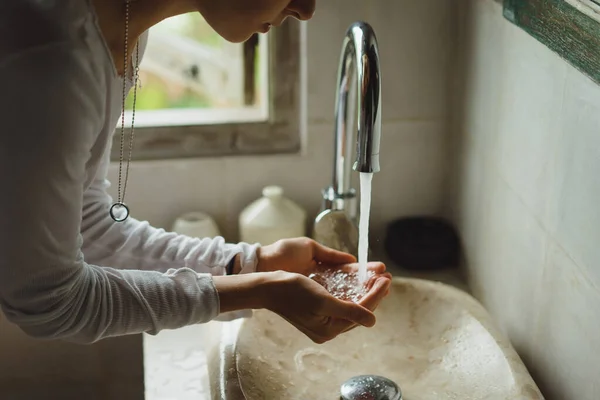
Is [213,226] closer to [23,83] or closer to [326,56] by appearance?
[326,56]

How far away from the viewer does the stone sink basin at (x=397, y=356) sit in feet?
3.62

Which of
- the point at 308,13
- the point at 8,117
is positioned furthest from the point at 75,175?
the point at 308,13

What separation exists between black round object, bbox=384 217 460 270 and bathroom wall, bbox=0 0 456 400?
40 mm

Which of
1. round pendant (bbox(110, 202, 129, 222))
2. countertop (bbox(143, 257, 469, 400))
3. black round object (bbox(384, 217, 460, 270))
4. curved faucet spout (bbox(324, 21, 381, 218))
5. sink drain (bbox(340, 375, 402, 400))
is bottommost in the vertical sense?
countertop (bbox(143, 257, 469, 400))

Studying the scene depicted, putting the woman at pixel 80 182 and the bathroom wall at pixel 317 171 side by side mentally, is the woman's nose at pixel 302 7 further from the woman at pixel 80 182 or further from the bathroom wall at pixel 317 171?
the bathroom wall at pixel 317 171

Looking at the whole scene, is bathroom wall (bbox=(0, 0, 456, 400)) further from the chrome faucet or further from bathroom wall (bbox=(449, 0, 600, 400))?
the chrome faucet

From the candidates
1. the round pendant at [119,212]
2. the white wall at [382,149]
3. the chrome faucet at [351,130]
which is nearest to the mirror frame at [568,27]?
the chrome faucet at [351,130]

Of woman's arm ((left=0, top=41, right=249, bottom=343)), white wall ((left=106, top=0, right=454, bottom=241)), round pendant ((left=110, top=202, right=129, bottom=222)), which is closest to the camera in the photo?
woman's arm ((left=0, top=41, right=249, bottom=343))

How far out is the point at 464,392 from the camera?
1.13m

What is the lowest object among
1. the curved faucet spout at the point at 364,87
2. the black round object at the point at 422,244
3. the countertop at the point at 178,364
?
the countertop at the point at 178,364

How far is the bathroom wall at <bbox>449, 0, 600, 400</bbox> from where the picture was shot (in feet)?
3.25

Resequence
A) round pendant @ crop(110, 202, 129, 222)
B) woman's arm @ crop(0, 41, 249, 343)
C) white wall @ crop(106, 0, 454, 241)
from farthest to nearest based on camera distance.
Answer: white wall @ crop(106, 0, 454, 241), round pendant @ crop(110, 202, 129, 222), woman's arm @ crop(0, 41, 249, 343)

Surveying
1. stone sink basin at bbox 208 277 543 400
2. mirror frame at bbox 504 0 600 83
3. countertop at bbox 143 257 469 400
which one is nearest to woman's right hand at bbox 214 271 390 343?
stone sink basin at bbox 208 277 543 400

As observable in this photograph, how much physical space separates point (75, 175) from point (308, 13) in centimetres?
31
